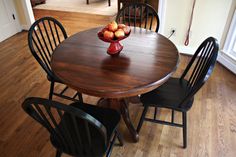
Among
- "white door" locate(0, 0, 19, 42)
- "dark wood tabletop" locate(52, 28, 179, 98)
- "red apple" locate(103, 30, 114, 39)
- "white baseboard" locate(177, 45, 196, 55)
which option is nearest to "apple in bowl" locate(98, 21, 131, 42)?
"red apple" locate(103, 30, 114, 39)

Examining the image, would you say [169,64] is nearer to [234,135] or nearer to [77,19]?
[234,135]

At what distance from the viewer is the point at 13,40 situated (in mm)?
3596

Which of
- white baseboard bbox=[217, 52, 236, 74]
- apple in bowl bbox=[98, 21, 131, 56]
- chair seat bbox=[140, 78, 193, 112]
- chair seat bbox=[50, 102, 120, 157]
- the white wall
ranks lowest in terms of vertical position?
white baseboard bbox=[217, 52, 236, 74]

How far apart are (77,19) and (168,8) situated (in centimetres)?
236

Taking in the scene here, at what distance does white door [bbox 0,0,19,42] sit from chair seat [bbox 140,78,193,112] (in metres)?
3.19

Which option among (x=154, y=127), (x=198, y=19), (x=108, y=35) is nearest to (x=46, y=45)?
(x=108, y=35)

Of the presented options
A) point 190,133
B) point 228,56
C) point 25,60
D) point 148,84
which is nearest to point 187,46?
point 228,56

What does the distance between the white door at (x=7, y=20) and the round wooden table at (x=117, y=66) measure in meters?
2.48

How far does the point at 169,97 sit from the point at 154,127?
1.52 feet

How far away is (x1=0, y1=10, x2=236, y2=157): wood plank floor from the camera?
65.7 inches

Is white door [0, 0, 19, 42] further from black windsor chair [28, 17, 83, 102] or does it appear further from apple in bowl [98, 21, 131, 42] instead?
apple in bowl [98, 21, 131, 42]

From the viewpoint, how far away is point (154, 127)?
73.7 inches

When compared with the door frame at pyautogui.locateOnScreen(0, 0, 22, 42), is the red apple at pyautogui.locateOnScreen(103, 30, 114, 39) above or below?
above

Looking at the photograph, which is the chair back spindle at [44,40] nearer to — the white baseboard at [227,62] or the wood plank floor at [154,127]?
the wood plank floor at [154,127]
